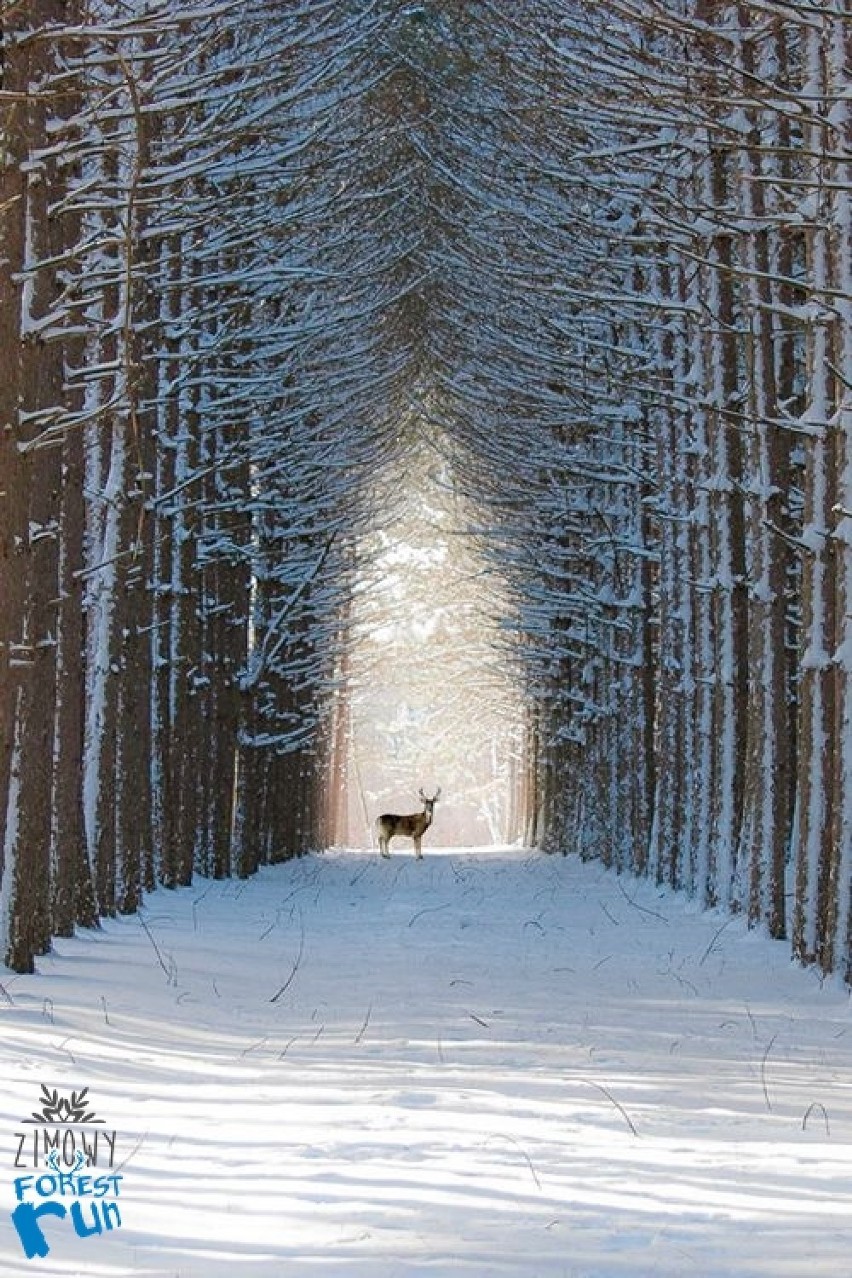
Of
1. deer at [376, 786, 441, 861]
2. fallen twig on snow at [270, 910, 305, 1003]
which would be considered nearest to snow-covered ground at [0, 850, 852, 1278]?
fallen twig on snow at [270, 910, 305, 1003]

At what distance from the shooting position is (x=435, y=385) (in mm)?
41375

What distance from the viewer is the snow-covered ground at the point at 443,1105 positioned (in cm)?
501

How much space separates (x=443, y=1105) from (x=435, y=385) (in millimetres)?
34799

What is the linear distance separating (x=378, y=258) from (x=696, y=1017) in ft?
65.0

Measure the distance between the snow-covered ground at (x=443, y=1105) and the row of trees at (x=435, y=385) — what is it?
1707mm

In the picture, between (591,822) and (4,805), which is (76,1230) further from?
(591,822)

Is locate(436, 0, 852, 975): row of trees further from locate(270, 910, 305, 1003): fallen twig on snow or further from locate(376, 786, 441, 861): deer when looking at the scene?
locate(376, 786, 441, 861): deer

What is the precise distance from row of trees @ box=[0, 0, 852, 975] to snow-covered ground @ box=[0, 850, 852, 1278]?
1.71 metres

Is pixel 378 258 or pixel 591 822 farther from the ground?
pixel 378 258

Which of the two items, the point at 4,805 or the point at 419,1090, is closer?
the point at 419,1090

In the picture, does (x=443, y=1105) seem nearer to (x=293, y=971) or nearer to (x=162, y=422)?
(x=293, y=971)

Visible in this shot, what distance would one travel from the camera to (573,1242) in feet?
16.5

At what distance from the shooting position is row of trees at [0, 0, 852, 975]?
1253cm

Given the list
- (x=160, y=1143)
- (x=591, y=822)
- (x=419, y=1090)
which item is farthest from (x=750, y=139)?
(x=591, y=822)
